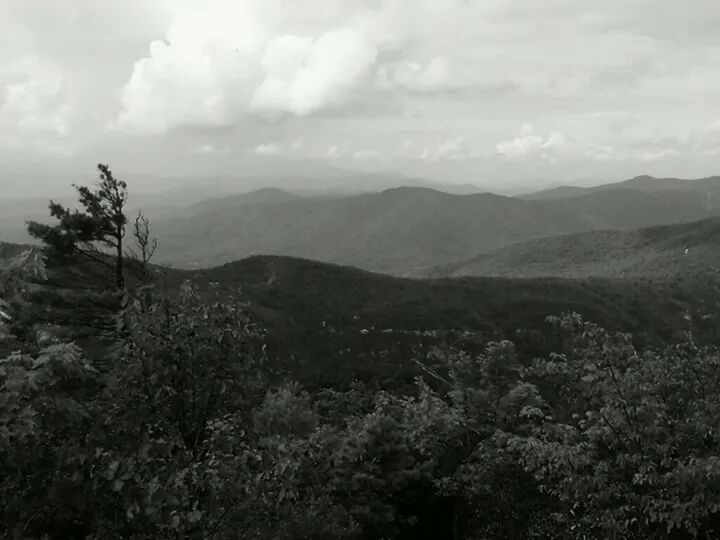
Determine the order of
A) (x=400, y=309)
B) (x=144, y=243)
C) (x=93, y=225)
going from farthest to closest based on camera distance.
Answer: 1. (x=400, y=309)
2. (x=93, y=225)
3. (x=144, y=243)

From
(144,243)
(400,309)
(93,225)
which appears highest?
(93,225)

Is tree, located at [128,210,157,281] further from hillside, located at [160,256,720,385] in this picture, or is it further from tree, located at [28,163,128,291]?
hillside, located at [160,256,720,385]

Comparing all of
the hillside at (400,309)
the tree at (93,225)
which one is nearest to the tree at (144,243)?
the tree at (93,225)

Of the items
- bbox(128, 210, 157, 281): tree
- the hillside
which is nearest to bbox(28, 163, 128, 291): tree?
bbox(128, 210, 157, 281): tree

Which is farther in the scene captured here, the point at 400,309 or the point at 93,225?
the point at 400,309

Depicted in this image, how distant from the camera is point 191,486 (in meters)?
5.86

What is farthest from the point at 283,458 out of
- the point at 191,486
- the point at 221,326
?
the point at 221,326

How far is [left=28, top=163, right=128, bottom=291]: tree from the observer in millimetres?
22984

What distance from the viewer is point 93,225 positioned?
23.9 m

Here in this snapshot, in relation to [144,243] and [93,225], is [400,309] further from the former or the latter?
[144,243]

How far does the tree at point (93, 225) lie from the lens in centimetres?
2298

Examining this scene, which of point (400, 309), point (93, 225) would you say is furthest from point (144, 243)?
point (400, 309)

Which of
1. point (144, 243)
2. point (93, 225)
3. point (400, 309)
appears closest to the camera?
point (144, 243)

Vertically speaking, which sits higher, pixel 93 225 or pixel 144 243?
pixel 93 225
